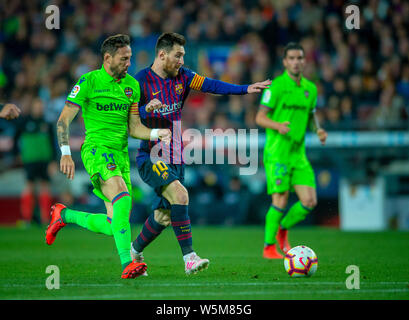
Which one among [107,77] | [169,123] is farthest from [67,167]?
[169,123]

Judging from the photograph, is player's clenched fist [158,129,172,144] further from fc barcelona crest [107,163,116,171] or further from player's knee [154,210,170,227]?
player's knee [154,210,170,227]

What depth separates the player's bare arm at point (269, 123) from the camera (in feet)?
29.0

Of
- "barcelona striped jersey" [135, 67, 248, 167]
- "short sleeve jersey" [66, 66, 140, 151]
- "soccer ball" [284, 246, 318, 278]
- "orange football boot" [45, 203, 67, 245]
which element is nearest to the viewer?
"soccer ball" [284, 246, 318, 278]

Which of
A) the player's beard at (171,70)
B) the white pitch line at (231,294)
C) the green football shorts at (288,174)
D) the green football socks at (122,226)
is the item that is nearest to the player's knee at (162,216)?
the green football socks at (122,226)

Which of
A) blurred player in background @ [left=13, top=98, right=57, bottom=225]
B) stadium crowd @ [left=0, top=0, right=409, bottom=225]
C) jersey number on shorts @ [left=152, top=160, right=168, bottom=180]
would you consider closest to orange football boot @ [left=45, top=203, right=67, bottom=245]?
jersey number on shorts @ [left=152, top=160, right=168, bottom=180]

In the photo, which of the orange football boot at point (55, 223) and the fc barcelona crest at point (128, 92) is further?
the orange football boot at point (55, 223)

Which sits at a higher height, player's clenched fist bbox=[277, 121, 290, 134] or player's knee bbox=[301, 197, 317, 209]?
player's clenched fist bbox=[277, 121, 290, 134]

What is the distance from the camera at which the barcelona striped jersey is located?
24.8ft

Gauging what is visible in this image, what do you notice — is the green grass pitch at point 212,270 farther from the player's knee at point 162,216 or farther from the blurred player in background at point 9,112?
the blurred player in background at point 9,112

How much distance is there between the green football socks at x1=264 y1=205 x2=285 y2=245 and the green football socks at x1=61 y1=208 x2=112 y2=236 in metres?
2.64

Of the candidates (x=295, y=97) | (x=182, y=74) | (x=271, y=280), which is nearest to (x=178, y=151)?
(x=182, y=74)

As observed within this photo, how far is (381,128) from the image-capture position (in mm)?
16312

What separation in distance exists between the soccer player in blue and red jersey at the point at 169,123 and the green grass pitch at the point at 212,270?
0.53m

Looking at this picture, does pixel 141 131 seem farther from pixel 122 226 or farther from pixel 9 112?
pixel 9 112
